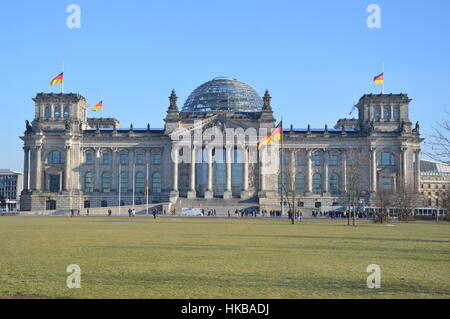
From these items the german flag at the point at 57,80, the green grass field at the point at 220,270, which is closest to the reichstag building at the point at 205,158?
the german flag at the point at 57,80

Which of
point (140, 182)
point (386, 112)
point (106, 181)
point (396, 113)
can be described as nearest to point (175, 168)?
point (140, 182)

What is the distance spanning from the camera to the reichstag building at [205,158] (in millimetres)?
121312

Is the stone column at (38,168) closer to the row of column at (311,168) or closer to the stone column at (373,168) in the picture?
the row of column at (311,168)

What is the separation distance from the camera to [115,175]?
12650cm

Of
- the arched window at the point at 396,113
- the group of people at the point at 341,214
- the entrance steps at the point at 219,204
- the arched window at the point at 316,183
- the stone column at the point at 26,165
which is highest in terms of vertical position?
the arched window at the point at 396,113

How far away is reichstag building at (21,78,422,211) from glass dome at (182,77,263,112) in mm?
9284

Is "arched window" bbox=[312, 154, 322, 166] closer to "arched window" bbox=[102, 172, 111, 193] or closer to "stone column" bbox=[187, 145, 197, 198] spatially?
"stone column" bbox=[187, 145, 197, 198]

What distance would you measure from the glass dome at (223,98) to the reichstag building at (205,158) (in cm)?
928

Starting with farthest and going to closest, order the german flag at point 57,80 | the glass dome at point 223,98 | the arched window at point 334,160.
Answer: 1. the glass dome at point 223,98
2. the arched window at point 334,160
3. the german flag at point 57,80

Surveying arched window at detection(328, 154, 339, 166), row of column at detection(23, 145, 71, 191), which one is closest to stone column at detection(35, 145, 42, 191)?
row of column at detection(23, 145, 71, 191)

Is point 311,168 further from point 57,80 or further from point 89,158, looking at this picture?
point 57,80

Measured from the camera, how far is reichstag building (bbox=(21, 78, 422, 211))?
121 meters

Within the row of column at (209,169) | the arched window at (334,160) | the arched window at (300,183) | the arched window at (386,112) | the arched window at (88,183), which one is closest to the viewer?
the row of column at (209,169)
